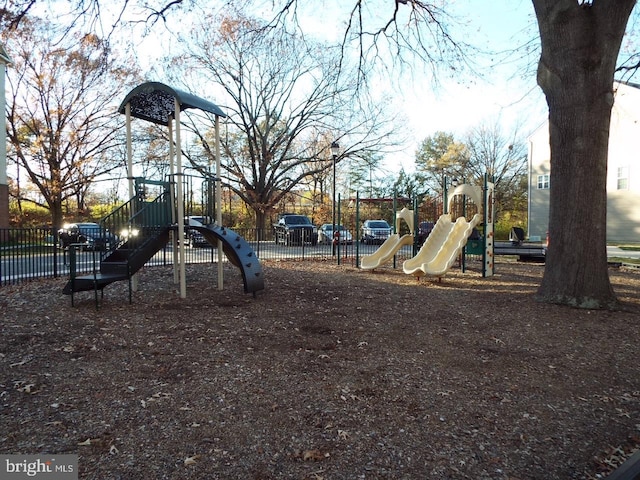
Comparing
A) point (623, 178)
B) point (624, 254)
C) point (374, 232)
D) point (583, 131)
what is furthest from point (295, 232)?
point (623, 178)

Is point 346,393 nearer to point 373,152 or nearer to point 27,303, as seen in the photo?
point 27,303

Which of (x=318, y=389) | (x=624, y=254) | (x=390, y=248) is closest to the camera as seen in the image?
(x=318, y=389)

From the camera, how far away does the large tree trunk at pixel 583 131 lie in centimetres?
707

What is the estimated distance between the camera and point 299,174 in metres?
34.0

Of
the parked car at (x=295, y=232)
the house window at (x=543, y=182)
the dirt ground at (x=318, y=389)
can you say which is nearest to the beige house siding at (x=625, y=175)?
the house window at (x=543, y=182)

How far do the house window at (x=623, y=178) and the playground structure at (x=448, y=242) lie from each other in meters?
20.7

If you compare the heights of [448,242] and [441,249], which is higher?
[448,242]

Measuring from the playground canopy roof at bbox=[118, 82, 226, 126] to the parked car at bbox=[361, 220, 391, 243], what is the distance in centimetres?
1746

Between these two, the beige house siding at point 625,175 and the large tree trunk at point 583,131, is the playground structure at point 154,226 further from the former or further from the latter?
the beige house siding at point 625,175

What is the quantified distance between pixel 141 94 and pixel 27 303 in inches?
153

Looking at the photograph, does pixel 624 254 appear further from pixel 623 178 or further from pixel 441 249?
pixel 441 249

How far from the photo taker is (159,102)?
8055 mm

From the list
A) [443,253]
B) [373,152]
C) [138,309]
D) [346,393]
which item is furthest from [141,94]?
[373,152]

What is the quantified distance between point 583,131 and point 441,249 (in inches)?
165
